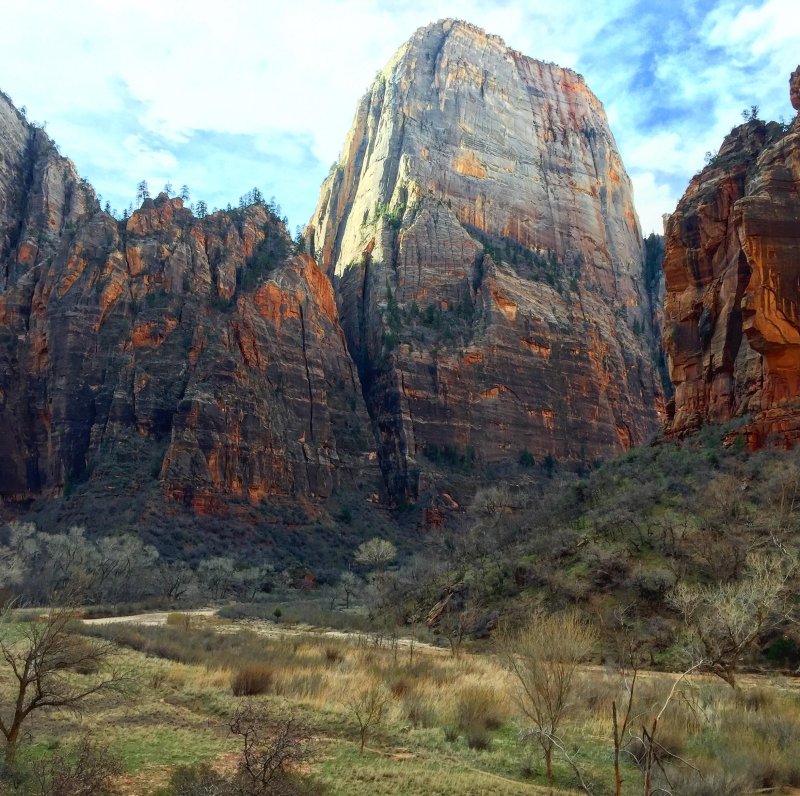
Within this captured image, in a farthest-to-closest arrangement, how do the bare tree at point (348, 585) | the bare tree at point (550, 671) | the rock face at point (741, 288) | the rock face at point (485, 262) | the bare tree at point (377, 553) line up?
the rock face at point (485, 262)
the bare tree at point (377, 553)
the bare tree at point (348, 585)
the rock face at point (741, 288)
the bare tree at point (550, 671)

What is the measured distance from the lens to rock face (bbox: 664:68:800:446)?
3578 centimetres

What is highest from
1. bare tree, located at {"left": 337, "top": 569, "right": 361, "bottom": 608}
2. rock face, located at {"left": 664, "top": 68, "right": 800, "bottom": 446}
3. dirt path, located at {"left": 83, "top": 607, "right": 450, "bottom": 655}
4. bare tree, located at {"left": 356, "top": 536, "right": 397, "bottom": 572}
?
rock face, located at {"left": 664, "top": 68, "right": 800, "bottom": 446}

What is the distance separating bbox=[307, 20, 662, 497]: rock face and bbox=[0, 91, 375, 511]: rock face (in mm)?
9095

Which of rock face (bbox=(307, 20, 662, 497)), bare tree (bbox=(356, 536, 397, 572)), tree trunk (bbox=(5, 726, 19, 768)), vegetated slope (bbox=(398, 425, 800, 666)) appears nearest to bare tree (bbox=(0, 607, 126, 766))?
tree trunk (bbox=(5, 726, 19, 768))

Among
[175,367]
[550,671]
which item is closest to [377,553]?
[175,367]

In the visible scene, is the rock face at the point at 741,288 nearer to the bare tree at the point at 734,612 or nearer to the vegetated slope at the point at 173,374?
the bare tree at the point at 734,612

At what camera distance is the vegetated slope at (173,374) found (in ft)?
227

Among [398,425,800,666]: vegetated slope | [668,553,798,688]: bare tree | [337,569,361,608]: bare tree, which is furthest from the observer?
[337,569,361,608]: bare tree

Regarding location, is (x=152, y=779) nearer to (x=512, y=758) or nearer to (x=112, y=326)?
(x=512, y=758)

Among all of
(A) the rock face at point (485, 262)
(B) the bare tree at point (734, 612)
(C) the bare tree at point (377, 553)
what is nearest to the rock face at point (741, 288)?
(B) the bare tree at point (734, 612)

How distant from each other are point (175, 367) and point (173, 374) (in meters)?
0.86

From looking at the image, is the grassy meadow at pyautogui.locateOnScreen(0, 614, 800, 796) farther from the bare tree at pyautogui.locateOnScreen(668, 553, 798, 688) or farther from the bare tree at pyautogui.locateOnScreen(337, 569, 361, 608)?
the bare tree at pyautogui.locateOnScreen(337, 569, 361, 608)

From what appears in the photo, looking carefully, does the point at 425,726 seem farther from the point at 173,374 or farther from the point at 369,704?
the point at 173,374

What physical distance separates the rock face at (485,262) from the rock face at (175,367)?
29.8ft
